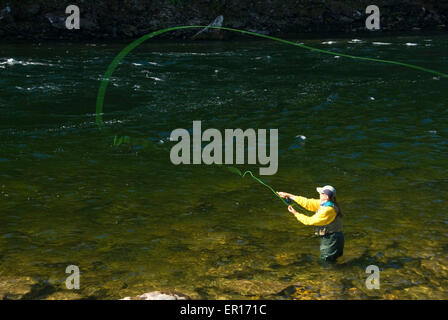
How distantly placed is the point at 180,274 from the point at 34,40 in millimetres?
30109

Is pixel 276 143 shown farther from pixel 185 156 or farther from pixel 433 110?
pixel 433 110

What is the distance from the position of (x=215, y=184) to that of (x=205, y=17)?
100 feet

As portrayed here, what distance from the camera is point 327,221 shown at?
886cm

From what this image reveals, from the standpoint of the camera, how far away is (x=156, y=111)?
20.3 meters

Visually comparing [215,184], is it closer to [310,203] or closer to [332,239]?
[310,203]

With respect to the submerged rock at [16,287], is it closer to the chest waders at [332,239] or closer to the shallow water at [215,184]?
the shallow water at [215,184]

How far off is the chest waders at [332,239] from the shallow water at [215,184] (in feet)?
0.90

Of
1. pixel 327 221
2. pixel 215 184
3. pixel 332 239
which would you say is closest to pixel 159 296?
pixel 327 221

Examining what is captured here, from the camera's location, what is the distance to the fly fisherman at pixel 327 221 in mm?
8844

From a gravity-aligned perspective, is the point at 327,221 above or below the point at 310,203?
below

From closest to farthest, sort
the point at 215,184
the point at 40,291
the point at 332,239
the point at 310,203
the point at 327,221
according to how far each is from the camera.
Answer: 1. the point at 40,291
2. the point at 327,221
3. the point at 332,239
4. the point at 310,203
5. the point at 215,184

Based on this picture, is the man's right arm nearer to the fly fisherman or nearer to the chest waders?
the fly fisherman

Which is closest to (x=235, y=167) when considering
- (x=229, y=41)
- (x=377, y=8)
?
(x=229, y=41)

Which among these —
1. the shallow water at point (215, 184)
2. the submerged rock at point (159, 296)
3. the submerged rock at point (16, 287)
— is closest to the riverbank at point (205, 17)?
the shallow water at point (215, 184)
